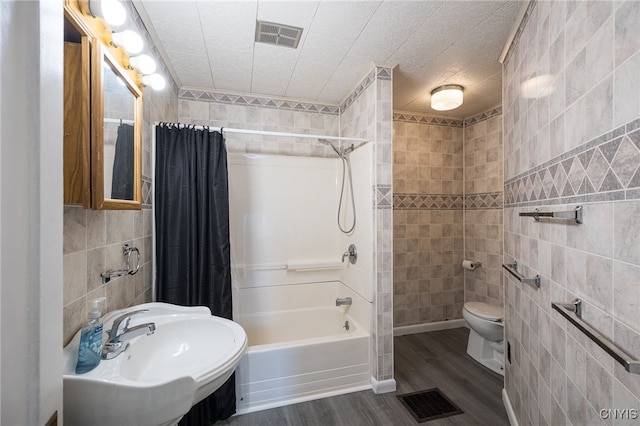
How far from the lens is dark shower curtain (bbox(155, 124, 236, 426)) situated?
1.73 metres

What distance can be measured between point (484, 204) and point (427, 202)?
1.83 feet

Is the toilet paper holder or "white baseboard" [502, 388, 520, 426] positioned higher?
the toilet paper holder

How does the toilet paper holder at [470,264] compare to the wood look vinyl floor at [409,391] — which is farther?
the toilet paper holder at [470,264]

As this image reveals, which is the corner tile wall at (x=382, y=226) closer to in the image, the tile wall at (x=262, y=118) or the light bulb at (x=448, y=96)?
the light bulb at (x=448, y=96)

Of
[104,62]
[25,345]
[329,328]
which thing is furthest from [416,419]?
[104,62]

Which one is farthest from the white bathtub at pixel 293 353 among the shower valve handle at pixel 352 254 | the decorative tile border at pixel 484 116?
the decorative tile border at pixel 484 116

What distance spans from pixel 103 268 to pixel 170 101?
150 cm

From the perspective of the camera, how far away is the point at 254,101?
2.61 meters

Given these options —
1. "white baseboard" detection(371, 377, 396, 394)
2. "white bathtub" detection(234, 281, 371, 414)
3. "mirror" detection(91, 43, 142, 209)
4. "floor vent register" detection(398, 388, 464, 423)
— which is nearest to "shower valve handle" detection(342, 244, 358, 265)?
"white bathtub" detection(234, 281, 371, 414)

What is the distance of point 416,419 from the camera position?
1.75 meters

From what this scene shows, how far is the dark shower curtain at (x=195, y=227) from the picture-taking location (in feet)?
5.66

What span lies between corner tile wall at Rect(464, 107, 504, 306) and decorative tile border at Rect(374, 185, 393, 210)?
1.40m

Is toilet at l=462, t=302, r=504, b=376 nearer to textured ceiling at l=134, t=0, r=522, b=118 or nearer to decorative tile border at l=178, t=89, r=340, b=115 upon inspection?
textured ceiling at l=134, t=0, r=522, b=118

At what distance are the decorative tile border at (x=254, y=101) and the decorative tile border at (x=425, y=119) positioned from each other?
0.69 meters
